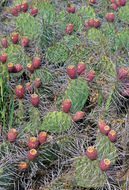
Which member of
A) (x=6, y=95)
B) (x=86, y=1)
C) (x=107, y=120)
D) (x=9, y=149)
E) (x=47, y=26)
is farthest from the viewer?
(x=86, y=1)

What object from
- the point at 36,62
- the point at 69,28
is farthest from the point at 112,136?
the point at 69,28

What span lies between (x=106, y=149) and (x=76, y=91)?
1.61 ft

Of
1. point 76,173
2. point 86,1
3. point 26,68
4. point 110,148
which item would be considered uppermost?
point 86,1

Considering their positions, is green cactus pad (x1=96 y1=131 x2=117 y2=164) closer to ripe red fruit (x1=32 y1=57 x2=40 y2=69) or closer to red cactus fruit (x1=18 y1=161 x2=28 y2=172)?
red cactus fruit (x1=18 y1=161 x2=28 y2=172)

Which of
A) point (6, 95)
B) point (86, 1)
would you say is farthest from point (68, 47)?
point (86, 1)

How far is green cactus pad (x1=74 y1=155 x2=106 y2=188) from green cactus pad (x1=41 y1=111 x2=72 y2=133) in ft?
0.95

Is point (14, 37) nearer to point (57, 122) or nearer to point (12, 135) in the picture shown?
point (57, 122)

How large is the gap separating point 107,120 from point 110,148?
36 cm

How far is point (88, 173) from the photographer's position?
1.76 metres

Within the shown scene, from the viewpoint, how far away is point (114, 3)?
3.19 metres

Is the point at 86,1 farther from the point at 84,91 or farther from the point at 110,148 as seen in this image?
the point at 110,148

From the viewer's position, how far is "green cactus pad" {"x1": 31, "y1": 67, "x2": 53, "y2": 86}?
2.29m

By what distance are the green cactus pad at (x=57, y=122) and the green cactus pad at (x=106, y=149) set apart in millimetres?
261

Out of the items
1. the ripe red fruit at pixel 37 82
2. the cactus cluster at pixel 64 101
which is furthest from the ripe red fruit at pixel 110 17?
the ripe red fruit at pixel 37 82
